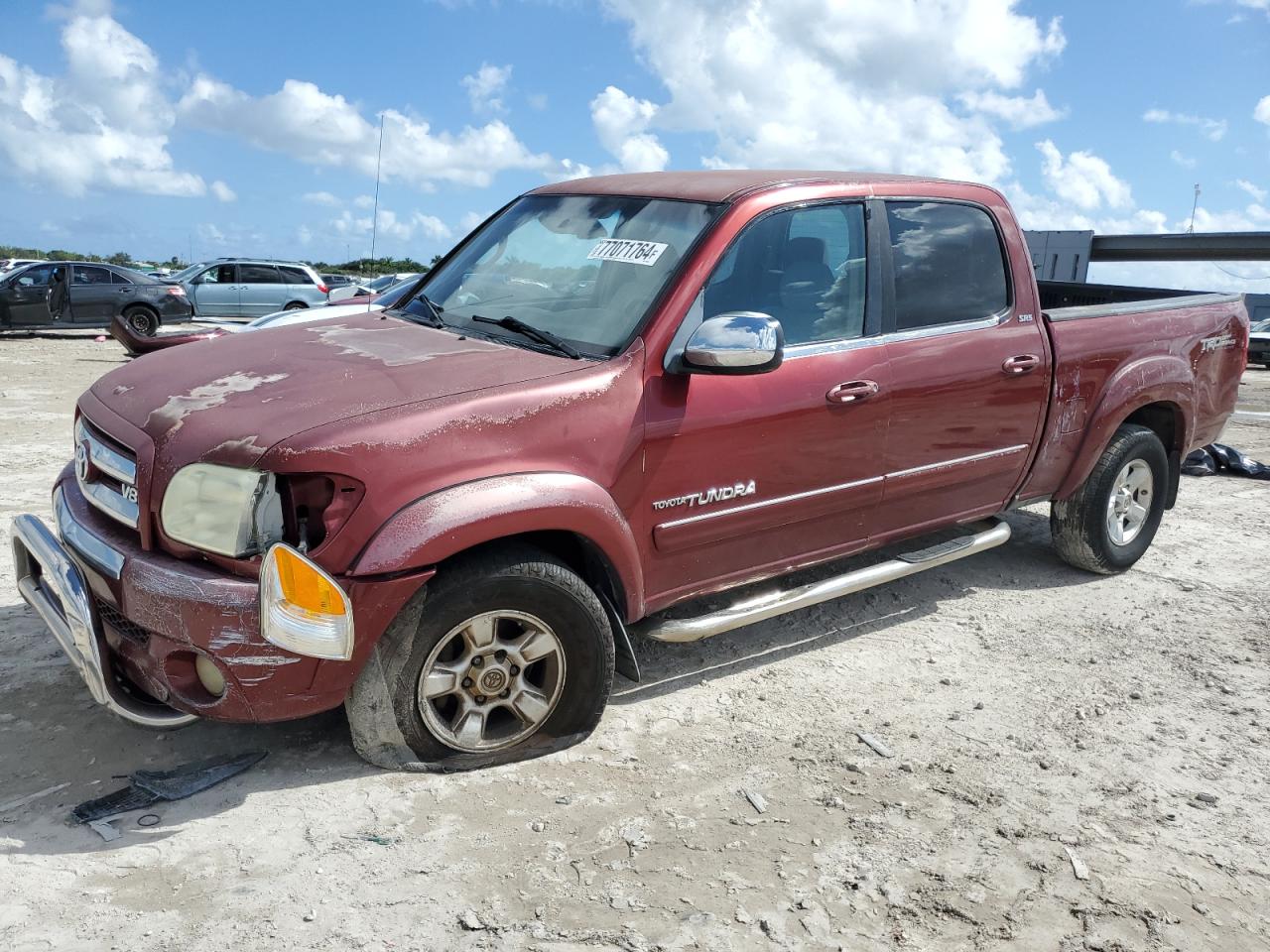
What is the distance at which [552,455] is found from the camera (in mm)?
3334

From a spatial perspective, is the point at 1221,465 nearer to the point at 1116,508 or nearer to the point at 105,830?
the point at 1116,508

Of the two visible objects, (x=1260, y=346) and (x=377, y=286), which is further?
(x=377, y=286)

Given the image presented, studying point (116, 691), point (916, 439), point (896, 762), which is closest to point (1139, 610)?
point (916, 439)

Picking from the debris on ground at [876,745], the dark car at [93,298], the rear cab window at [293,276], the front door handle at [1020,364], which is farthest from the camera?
the rear cab window at [293,276]

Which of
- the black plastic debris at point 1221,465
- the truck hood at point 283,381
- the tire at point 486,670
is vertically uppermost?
the truck hood at point 283,381

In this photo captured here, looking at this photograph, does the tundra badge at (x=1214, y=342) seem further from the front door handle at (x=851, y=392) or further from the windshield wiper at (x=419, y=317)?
the windshield wiper at (x=419, y=317)

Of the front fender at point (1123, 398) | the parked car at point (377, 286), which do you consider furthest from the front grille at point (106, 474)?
the parked car at point (377, 286)

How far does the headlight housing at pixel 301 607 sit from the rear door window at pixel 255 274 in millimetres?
20323

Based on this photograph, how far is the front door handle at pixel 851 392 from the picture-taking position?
3994mm

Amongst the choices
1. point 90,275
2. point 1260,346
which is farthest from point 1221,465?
point 90,275

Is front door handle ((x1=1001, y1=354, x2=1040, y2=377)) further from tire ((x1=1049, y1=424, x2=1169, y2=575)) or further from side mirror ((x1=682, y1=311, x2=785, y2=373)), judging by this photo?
side mirror ((x1=682, y1=311, x2=785, y2=373))

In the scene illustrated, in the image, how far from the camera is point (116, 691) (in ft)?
10.4

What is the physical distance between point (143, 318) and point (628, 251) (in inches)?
701

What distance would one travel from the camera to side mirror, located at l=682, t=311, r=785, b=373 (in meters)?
3.46
